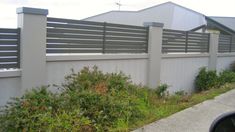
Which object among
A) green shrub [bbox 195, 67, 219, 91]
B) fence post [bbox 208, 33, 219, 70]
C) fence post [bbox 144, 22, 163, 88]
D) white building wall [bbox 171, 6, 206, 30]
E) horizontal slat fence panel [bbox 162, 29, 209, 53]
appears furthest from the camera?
white building wall [bbox 171, 6, 206, 30]

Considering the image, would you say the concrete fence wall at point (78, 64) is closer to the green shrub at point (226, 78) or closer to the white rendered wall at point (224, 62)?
the green shrub at point (226, 78)

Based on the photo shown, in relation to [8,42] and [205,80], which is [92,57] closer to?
[8,42]

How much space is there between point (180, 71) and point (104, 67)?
4.18 metres

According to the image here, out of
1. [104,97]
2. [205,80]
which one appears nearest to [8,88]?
[104,97]

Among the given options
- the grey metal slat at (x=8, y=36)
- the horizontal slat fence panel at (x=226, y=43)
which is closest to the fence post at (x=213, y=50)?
the horizontal slat fence panel at (x=226, y=43)

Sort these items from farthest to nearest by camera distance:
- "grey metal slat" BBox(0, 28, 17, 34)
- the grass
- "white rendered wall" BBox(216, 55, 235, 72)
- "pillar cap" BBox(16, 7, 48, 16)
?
1. "white rendered wall" BBox(216, 55, 235, 72)
2. the grass
3. "pillar cap" BBox(16, 7, 48, 16)
4. "grey metal slat" BBox(0, 28, 17, 34)

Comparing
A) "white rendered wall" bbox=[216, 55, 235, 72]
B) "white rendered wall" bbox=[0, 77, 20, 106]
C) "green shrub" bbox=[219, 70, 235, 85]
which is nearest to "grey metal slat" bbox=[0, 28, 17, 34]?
"white rendered wall" bbox=[0, 77, 20, 106]

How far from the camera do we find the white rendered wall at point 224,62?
15.0 meters

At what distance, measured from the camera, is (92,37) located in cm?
790

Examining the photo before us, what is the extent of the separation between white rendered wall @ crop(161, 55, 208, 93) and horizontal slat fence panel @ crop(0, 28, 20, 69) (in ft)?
16.9

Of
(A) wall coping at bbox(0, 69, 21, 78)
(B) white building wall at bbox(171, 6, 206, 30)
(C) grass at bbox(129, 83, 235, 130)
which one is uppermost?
(B) white building wall at bbox(171, 6, 206, 30)

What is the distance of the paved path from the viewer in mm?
6168

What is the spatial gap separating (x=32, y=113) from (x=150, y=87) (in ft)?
16.0

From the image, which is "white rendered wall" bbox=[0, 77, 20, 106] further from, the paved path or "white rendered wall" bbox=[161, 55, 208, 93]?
"white rendered wall" bbox=[161, 55, 208, 93]
